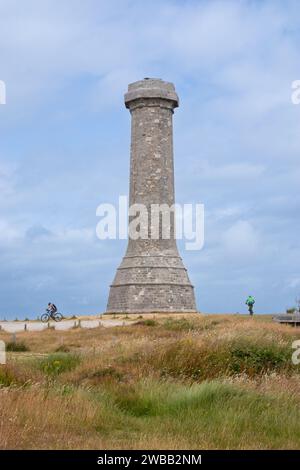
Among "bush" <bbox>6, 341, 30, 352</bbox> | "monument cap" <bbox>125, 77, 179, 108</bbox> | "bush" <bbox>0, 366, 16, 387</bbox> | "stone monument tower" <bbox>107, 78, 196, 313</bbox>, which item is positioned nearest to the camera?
"bush" <bbox>0, 366, 16, 387</bbox>

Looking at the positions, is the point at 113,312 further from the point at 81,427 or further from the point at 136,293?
the point at 81,427

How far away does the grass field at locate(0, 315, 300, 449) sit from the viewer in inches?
299

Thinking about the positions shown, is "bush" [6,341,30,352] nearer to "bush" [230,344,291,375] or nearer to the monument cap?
"bush" [230,344,291,375]

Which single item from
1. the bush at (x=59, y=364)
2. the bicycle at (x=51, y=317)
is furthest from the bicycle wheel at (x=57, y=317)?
the bush at (x=59, y=364)

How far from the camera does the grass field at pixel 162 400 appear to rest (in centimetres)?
760

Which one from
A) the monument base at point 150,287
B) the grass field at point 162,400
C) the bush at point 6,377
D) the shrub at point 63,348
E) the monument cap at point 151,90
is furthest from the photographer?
the monument cap at point 151,90

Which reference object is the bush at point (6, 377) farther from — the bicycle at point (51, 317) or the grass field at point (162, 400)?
the bicycle at point (51, 317)

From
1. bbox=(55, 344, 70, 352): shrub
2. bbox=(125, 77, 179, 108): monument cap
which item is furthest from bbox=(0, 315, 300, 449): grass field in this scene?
bbox=(125, 77, 179, 108): monument cap

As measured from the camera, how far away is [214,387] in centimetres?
980

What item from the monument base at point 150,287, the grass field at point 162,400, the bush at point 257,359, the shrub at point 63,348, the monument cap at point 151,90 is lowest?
the grass field at point 162,400

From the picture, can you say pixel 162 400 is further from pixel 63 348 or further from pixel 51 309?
pixel 51 309

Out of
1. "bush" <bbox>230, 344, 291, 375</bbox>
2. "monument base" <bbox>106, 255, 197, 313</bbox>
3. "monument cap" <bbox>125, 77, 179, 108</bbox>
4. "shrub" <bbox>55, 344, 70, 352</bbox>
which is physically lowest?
"bush" <bbox>230, 344, 291, 375</bbox>
